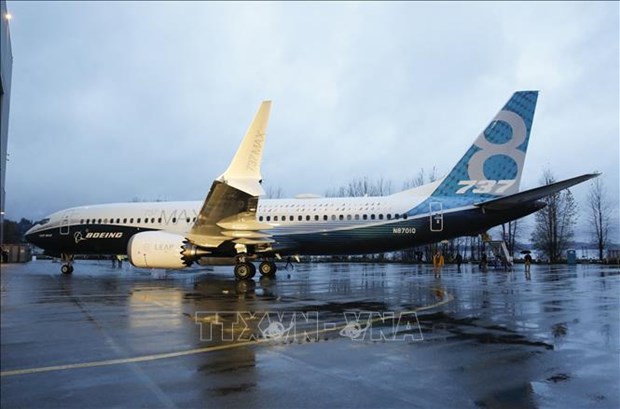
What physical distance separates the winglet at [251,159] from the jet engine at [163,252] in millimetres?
4136

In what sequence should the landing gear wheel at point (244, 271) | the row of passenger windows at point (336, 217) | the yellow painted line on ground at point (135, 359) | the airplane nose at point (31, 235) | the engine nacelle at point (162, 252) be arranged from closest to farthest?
the yellow painted line on ground at point (135, 359) → the engine nacelle at point (162, 252) → the landing gear wheel at point (244, 271) → the row of passenger windows at point (336, 217) → the airplane nose at point (31, 235)

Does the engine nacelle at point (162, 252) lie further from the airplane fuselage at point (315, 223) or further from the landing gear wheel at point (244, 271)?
the landing gear wheel at point (244, 271)

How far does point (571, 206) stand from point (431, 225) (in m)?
46.0

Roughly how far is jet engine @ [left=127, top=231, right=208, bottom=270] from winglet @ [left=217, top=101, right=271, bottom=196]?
4136 millimetres

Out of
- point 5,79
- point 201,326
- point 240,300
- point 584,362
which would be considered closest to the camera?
point 584,362

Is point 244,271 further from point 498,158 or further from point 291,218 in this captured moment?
point 498,158

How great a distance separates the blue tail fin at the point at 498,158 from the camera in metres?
20.1

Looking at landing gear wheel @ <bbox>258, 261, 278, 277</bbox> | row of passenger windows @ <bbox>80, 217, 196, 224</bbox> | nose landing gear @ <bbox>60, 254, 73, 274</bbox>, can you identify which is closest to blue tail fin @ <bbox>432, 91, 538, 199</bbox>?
landing gear wheel @ <bbox>258, 261, 278, 277</bbox>

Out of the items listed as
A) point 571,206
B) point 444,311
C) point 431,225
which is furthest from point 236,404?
point 571,206


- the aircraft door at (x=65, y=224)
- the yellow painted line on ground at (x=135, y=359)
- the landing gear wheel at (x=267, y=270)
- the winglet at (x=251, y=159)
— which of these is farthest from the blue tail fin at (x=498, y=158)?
the aircraft door at (x=65, y=224)

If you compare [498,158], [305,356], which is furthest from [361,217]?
[305,356]

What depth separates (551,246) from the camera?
180 feet

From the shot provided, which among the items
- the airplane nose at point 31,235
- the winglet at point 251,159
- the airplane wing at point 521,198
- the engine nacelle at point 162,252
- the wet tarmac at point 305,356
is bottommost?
the wet tarmac at point 305,356

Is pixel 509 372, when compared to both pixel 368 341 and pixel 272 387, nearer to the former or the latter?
pixel 368 341
